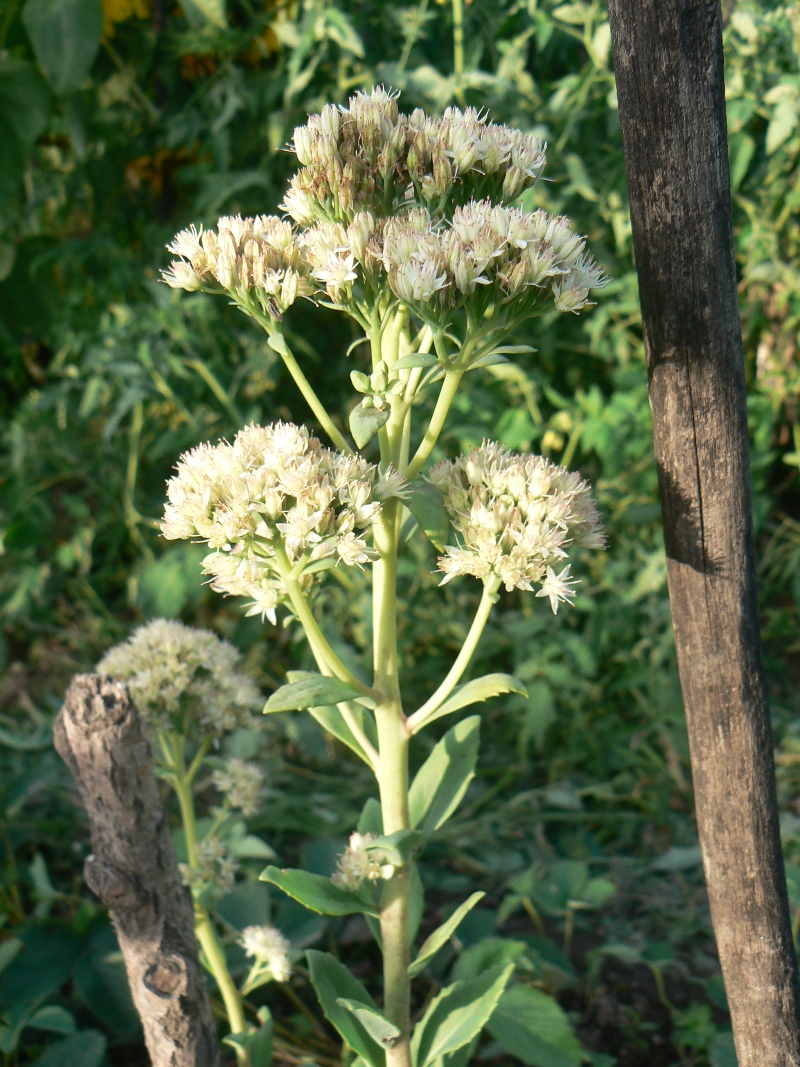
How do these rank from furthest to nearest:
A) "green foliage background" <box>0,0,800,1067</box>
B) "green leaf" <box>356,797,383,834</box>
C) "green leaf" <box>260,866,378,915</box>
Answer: "green foliage background" <box>0,0,800,1067</box>
"green leaf" <box>356,797,383,834</box>
"green leaf" <box>260,866,378,915</box>

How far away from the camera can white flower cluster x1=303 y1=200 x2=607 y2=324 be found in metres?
0.88

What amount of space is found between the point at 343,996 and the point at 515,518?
24.7 inches

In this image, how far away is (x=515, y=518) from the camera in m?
0.97

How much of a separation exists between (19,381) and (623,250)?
213 centimetres

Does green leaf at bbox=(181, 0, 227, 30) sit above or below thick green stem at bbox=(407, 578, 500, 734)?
above

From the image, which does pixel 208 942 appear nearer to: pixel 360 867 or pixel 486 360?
pixel 360 867

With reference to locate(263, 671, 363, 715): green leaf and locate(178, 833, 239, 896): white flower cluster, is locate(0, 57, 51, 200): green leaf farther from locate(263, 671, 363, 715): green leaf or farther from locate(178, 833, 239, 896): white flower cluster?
locate(263, 671, 363, 715): green leaf

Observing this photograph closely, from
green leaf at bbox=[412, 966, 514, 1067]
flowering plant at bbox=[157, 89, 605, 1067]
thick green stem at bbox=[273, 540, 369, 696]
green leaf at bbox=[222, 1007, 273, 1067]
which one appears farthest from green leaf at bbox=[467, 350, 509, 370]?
green leaf at bbox=[222, 1007, 273, 1067]

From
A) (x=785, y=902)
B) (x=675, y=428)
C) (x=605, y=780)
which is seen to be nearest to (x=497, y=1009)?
(x=785, y=902)

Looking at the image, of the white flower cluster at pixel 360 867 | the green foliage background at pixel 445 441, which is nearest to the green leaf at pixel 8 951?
the green foliage background at pixel 445 441

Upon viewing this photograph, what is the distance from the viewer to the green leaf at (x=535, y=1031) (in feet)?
4.01

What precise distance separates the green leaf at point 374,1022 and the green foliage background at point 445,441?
543mm

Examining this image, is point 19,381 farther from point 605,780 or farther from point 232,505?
point 232,505

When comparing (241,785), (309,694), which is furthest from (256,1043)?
(309,694)
